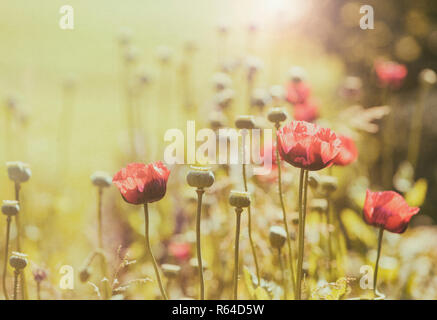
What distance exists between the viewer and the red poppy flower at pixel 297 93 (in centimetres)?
111

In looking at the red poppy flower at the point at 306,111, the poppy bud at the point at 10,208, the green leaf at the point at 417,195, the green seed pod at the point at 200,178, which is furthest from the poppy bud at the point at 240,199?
the green leaf at the point at 417,195

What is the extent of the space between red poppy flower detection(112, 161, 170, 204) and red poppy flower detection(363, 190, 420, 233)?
0.94ft

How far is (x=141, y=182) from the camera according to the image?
0.59 m

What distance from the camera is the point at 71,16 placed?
3.19 feet

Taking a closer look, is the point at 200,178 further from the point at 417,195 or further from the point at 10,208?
the point at 417,195

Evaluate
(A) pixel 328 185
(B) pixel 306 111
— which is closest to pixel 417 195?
(B) pixel 306 111

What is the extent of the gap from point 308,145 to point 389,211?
0.18 meters

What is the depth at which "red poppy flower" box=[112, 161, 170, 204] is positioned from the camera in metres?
0.59

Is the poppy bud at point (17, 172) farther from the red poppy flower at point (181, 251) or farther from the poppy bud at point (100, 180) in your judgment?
the red poppy flower at point (181, 251)

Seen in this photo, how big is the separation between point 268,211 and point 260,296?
28cm

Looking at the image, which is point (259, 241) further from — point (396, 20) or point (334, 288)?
point (396, 20)

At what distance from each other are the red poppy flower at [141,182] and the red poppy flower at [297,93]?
57cm

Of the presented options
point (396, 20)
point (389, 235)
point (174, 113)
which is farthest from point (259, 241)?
point (174, 113)

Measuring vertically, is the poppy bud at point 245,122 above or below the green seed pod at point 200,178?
above
